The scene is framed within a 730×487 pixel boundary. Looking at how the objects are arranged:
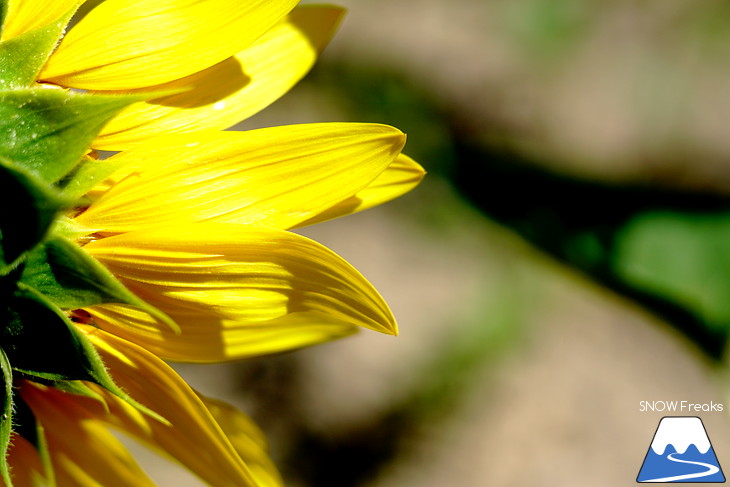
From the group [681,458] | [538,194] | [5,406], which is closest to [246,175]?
[5,406]

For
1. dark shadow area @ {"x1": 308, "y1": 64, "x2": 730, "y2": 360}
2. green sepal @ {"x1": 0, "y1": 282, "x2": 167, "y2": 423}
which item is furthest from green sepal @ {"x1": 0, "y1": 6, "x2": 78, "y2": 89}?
dark shadow area @ {"x1": 308, "y1": 64, "x2": 730, "y2": 360}

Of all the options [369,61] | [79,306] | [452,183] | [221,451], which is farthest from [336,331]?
[369,61]

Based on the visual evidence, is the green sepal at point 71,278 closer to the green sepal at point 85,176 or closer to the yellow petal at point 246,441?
the green sepal at point 85,176

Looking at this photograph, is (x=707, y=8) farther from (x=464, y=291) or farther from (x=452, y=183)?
(x=464, y=291)

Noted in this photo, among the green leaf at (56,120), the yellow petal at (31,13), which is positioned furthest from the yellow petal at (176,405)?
the yellow petal at (31,13)

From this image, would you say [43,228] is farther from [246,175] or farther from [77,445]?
[77,445]

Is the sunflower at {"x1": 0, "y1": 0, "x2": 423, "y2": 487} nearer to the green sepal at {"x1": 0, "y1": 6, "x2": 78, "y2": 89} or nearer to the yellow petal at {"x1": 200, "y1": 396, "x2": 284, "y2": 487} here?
the green sepal at {"x1": 0, "y1": 6, "x2": 78, "y2": 89}
